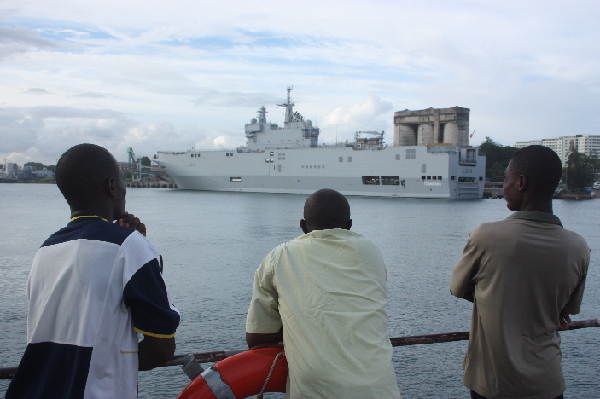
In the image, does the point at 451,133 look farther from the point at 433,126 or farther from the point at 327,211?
the point at 327,211

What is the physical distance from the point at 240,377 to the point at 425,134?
69.5m

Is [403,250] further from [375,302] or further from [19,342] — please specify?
[375,302]

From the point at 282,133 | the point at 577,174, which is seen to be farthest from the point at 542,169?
the point at 577,174

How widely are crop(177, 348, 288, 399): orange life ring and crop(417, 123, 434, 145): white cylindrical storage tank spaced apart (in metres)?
68.4

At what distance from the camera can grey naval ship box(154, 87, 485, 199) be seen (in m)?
45.7

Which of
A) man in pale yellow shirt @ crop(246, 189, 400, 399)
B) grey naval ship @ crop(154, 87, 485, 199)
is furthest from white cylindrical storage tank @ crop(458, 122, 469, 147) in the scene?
man in pale yellow shirt @ crop(246, 189, 400, 399)

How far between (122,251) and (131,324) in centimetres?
27

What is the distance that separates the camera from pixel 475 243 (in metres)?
2.13

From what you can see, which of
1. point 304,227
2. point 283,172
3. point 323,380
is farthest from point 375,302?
point 283,172

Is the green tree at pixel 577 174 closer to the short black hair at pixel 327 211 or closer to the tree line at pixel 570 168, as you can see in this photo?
the tree line at pixel 570 168

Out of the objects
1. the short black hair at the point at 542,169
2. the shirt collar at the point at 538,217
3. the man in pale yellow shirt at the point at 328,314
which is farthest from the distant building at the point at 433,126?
the man in pale yellow shirt at the point at 328,314

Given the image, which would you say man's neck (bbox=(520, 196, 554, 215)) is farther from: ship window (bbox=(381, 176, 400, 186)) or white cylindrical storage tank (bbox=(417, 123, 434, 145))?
white cylindrical storage tank (bbox=(417, 123, 434, 145))

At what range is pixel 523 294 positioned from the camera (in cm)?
207

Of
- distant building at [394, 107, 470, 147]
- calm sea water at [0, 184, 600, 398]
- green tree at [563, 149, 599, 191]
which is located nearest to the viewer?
calm sea water at [0, 184, 600, 398]
